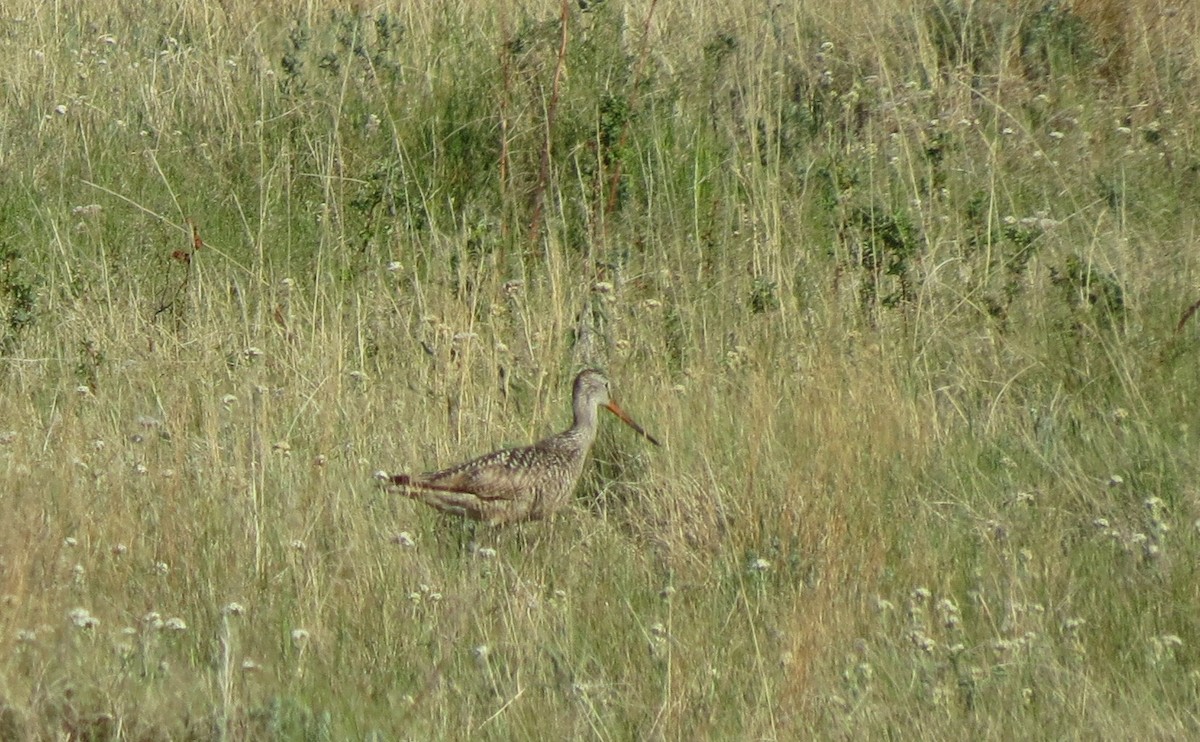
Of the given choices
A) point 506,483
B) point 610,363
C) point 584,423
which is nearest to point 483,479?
point 506,483

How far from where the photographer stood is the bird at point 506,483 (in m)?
4.75

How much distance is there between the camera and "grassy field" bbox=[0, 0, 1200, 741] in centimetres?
382

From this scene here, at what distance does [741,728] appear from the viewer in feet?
11.8

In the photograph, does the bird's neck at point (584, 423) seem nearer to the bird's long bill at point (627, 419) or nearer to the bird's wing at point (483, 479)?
the bird's long bill at point (627, 419)

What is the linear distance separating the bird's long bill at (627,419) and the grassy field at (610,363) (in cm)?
5

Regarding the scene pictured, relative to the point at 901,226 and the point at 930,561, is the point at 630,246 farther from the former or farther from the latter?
the point at 930,561

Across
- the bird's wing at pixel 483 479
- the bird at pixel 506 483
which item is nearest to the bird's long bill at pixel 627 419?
the bird at pixel 506 483

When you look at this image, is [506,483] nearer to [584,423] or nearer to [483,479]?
[483,479]

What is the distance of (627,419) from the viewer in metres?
5.19

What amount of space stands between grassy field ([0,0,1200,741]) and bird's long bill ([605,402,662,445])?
0.05 meters

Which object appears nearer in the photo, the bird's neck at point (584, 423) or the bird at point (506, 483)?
the bird at point (506, 483)

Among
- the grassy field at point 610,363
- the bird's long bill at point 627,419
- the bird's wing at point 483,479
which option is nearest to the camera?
the grassy field at point 610,363

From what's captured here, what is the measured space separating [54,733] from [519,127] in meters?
3.95

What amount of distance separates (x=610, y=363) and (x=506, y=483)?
1.08m
